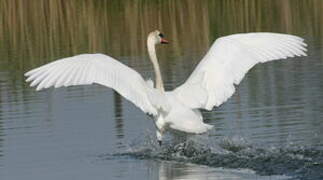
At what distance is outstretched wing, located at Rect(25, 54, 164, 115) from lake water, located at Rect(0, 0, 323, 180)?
2.44 feet

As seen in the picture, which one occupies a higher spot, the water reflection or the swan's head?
the swan's head

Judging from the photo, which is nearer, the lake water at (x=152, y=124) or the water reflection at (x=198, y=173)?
the water reflection at (x=198, y=173)

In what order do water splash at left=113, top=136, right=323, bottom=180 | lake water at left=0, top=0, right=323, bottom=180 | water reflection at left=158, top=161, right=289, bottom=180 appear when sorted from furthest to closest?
lake water at left=0, top=0, right=323, bottom=180
water splash at left=113, top=136, right=323, bottom=180
water reflection at left=158, top=161, right=289, bottom=180

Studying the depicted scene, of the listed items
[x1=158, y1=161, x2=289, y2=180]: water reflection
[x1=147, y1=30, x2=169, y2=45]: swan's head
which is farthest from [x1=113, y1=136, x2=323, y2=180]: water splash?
[x1=147, y1=30, x2=169, y2=45]: swan's head

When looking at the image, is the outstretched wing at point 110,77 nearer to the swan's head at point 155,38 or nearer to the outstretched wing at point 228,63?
the outstretched wing at point 228,63

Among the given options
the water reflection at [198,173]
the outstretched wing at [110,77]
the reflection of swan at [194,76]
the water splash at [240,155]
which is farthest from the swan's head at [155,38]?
the water reflection at [198,173]

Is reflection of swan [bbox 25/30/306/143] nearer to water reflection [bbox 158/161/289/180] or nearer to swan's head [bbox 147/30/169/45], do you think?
water reflection [bbox 158/161/289/180]

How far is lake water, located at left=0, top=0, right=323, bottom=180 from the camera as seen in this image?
43.0ft

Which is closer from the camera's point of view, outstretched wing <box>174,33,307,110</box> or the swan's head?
outstretched wing <box>174,33,307,110</box>

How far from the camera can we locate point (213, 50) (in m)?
13.8

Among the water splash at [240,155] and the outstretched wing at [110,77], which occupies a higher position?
the outstretched wing at [110,77]

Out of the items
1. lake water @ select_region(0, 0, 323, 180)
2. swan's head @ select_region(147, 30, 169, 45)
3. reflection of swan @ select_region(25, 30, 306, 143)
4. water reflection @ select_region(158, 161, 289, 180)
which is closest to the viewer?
water reflection @ select_region(158, 161, 289, 180)

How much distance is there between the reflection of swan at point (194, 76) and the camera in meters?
13.4

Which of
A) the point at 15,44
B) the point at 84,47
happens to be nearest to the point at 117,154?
the point at 84,47
